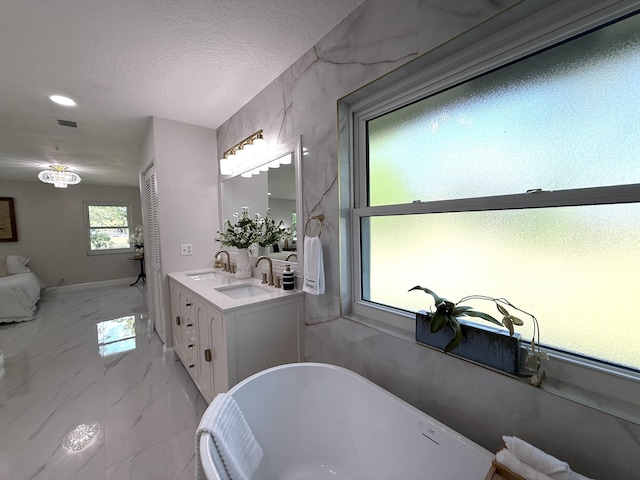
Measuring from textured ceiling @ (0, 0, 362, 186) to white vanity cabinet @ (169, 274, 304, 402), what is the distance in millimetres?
1602

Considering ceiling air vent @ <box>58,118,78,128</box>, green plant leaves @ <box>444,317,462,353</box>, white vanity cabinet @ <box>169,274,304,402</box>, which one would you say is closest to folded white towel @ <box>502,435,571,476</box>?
green plant leaves @ <box>444,317,462,353</box>

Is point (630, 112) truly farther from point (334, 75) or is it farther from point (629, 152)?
point (334, 75)

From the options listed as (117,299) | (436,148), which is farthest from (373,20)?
(117,299)

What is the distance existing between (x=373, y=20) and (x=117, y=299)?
5.85 m

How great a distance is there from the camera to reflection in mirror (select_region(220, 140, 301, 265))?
1.89 m

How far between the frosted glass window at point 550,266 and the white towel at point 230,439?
977mm

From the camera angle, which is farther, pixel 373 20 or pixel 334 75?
pixel 334 75

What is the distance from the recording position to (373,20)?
127cm

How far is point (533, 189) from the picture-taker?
0.95 metres

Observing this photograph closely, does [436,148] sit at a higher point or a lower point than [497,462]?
higher

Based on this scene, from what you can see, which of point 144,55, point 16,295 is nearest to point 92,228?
point 16,295

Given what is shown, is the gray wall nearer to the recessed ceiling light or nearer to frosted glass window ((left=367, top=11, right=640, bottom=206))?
the recessed ceiling light

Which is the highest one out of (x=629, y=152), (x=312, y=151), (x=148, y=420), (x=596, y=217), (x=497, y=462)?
(x=312, y=151)

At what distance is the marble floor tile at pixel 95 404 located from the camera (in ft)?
4.73
